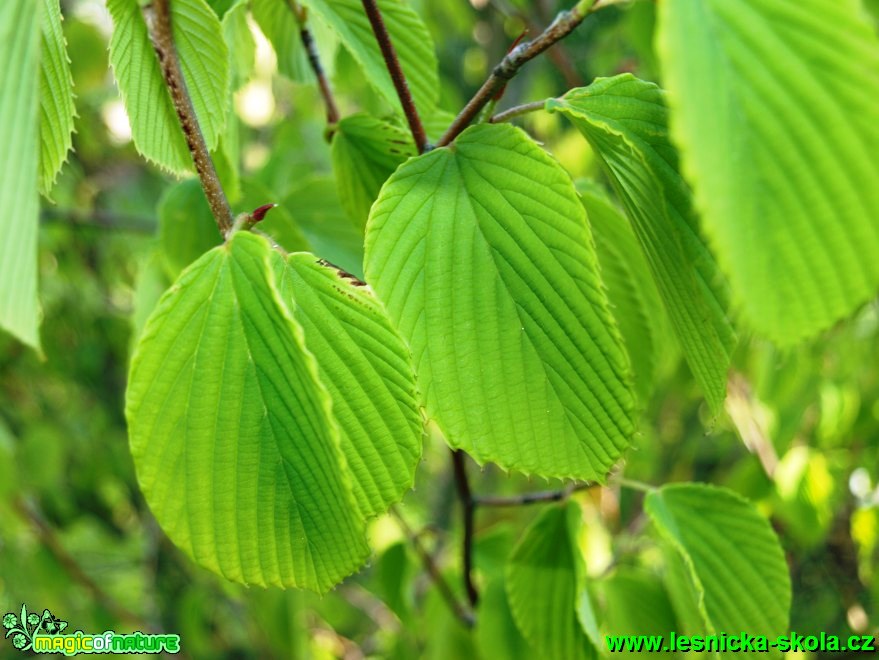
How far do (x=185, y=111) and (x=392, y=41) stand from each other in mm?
160

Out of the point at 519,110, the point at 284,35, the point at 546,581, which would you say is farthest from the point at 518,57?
the point at 546,581

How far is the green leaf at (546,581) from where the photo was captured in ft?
1.79

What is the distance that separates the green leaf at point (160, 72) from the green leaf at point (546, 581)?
36 centimetres

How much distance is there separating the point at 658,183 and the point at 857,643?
642mm

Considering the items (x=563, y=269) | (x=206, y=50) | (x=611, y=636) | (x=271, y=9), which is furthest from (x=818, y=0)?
(x=611, y=636)

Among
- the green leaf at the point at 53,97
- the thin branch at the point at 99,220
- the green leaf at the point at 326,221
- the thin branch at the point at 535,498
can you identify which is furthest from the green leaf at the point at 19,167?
the thin branch at the point at 99,220

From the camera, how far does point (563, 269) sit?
0.35 metres

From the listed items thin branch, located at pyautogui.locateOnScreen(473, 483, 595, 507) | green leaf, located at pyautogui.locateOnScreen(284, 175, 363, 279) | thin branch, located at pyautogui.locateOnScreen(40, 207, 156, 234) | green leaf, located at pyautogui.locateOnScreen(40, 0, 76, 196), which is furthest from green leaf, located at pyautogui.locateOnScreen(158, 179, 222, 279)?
thin branch, located at pyautogui.locateOnScreen(40, 207, 156, 234)

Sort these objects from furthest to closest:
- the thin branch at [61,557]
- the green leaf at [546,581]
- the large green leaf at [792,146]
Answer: the thin branch at [61,557], the green leaf at [546,581], the large green leaf at [792,146]

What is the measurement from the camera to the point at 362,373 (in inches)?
12.8

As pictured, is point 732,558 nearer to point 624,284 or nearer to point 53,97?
point 624,284

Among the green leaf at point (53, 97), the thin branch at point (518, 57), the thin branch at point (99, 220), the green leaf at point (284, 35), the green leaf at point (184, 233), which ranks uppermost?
the thin branch at point (99, 220)

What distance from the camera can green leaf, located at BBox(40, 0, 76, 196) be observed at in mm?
333

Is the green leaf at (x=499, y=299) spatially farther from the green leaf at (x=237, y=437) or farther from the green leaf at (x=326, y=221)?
the green leaf at (x=326, y=221)
